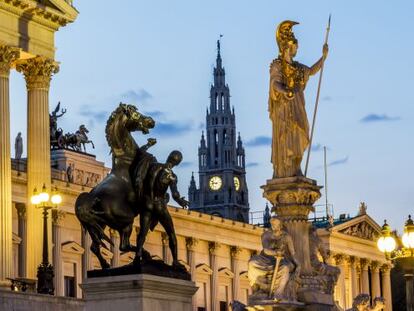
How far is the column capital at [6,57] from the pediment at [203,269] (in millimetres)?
36054

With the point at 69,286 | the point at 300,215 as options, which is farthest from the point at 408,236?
the point at 69,286

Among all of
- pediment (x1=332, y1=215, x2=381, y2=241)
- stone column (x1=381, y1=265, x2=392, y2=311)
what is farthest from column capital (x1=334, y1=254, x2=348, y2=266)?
stone column (x1=381, y1=265, x2=392, y2=311)

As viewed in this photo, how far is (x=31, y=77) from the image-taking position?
53.8 m

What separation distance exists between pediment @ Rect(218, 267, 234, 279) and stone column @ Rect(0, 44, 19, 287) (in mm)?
39141

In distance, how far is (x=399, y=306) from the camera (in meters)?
124

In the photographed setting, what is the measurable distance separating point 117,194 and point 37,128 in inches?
1279

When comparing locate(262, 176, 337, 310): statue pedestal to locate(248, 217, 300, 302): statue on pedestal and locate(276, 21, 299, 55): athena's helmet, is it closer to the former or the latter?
locate(248, 217, 300, 302): statue on pedestal

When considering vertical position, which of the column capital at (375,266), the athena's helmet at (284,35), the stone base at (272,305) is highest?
the column capital at (375,266)

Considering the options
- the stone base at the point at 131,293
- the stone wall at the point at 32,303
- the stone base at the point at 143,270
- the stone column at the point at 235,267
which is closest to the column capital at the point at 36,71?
the stone wall at the point at 32,303

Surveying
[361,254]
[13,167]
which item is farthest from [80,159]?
[361,254]

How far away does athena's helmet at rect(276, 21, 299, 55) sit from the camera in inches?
1091

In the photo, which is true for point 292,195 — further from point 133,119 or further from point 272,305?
point 133,119

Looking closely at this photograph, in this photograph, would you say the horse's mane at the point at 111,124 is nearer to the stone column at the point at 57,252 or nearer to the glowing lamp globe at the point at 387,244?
the glowing lamp globe at the point at 387,244

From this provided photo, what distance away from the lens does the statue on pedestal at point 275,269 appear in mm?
25859
